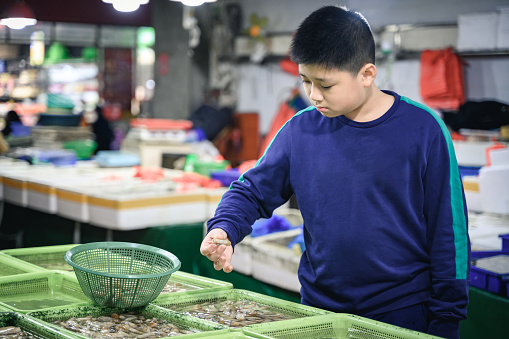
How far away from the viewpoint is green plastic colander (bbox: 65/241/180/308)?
6.24 ft

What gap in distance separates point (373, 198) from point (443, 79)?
20.1ft

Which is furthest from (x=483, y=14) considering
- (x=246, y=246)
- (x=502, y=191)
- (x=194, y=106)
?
(x=194, y=106)

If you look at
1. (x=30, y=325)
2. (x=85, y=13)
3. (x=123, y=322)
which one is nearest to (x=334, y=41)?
(x=123, y=322)

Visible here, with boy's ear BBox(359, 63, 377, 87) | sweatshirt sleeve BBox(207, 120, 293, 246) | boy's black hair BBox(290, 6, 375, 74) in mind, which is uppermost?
boy's black hair BBox(290, 6, 375, 74)

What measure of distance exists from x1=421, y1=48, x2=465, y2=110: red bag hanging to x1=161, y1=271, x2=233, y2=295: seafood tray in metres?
5.92

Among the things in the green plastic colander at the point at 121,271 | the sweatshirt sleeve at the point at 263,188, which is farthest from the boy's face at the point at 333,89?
the green plastic colander at the point at 121,271

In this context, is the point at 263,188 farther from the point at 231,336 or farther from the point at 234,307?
the point at 231,336

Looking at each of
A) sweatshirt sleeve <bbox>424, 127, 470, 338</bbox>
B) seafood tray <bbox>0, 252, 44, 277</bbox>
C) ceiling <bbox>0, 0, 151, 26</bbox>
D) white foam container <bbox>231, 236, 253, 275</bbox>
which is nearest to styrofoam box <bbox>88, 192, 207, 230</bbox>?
white foam container <bbox>231, 236, 253, 275</bbox>

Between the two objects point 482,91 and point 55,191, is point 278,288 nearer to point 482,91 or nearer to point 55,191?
point 55,191

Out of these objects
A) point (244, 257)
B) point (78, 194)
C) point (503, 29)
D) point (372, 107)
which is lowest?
point (244, 257)

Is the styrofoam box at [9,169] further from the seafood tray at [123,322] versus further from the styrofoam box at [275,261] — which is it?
the seafood tray at [123,322]

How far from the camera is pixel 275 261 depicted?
364 centimetres

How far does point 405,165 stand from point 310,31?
0.49m

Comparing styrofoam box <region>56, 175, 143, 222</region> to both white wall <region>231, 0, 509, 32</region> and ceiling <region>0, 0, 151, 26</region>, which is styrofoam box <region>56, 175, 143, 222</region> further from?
ceiling <region>0, 0, 151, 26</region>
